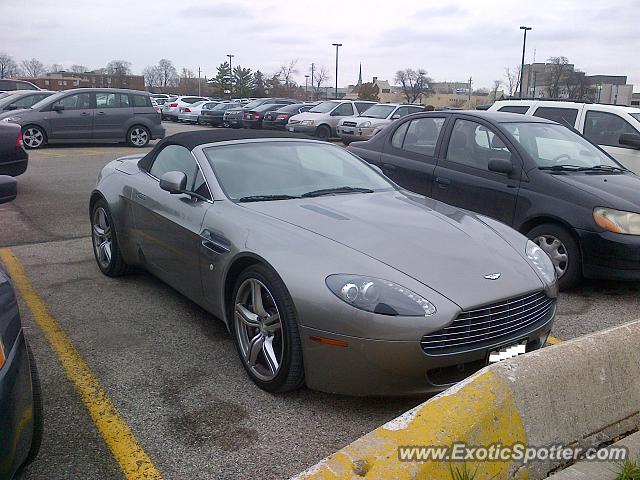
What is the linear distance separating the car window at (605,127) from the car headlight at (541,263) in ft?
18.2

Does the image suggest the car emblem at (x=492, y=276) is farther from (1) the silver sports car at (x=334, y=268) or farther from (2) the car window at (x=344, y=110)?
(2) the car window at (x=344, y=110)

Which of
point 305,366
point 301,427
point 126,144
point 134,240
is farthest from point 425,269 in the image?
point 126,144

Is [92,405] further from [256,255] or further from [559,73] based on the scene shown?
[559,73]

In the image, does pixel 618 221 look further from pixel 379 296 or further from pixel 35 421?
pixel 35 421

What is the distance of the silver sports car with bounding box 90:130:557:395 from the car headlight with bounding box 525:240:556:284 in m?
0.01

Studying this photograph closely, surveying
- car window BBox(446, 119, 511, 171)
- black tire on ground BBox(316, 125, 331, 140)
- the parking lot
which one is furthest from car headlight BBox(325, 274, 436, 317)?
black tire on ground BBox(316, 125, 331, 140)

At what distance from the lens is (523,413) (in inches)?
102

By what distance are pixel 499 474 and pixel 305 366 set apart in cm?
114

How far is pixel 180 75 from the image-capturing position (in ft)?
361

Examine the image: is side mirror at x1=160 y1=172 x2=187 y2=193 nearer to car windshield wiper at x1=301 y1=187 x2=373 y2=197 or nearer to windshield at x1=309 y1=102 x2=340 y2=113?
car windshield wiper at x1=301 y1=187 x2=373 y2=197

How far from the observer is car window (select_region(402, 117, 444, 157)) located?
6.74 meters

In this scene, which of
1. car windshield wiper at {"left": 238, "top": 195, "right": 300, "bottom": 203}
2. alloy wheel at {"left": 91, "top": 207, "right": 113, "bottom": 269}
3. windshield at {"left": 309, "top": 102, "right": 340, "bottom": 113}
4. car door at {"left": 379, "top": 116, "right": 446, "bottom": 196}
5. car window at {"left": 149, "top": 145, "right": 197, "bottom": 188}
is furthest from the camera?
windshield at {"left": 309, "top": 102, "right": 340, "bottom": 113}

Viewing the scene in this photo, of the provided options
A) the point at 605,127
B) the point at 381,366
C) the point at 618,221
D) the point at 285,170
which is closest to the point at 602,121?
the point at 605,127

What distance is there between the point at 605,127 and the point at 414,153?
3502 millimetres
